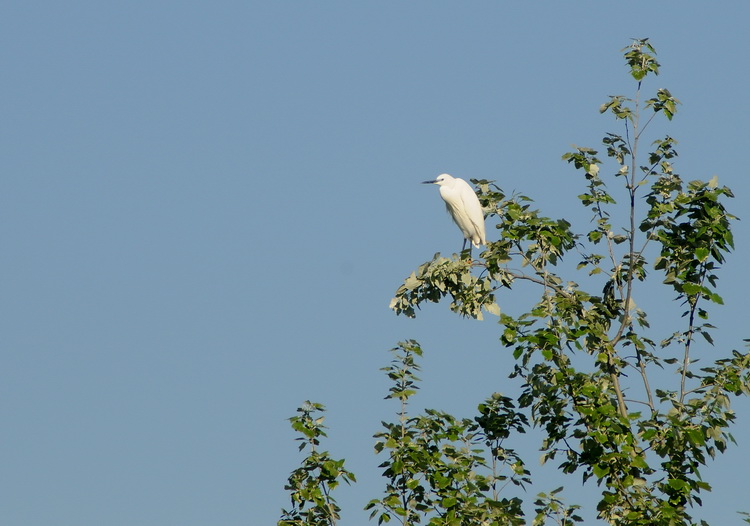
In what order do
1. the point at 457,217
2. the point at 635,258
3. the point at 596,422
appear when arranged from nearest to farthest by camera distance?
the point at 596,422 → the point at 635,258 → the point at 457,217

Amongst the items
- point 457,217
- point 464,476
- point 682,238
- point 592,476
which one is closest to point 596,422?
point 592,476

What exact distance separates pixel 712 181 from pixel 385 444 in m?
3.15

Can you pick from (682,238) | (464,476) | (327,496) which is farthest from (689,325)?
(327,496)

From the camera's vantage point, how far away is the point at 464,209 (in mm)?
15547

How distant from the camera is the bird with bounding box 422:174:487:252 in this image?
15258mm

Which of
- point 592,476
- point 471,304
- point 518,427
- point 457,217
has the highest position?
point 457,217

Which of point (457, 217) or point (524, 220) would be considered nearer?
point (524, 220)

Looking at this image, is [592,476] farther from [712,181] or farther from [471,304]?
[712,181]

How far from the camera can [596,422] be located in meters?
8.54

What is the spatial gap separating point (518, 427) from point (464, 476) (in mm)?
884

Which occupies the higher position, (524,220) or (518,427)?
(524,220)

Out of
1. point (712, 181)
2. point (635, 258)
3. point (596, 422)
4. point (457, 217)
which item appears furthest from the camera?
point (457, 217)

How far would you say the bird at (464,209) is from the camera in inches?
601

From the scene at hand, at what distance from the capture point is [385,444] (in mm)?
9078
